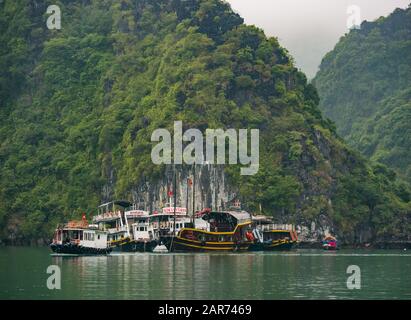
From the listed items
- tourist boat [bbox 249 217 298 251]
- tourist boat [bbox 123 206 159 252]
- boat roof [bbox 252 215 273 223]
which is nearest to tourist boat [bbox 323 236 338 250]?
tourist boat [bbox 249 217 298 251]

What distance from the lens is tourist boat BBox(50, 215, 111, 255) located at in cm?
8875

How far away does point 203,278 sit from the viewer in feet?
205

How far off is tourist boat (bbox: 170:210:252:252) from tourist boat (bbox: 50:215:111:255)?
9756mm

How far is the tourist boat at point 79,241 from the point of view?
88750mm

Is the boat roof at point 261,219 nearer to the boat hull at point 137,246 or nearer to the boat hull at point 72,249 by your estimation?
the boat hull at point 137,246

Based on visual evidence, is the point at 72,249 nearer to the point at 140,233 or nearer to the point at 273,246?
the point at 140,233

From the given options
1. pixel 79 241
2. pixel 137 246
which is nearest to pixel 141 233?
pixel 137 246

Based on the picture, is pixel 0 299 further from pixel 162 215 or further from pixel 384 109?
pixel 384 109

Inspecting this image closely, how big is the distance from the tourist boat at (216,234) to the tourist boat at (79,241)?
9756 mm

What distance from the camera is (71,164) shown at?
144m

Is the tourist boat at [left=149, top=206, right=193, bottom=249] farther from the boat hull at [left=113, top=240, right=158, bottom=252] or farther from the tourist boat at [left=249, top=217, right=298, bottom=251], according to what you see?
the tourist boat at [left=249, top=217, right=298, bottom=251]

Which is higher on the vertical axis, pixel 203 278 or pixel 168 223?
pixel 168 223

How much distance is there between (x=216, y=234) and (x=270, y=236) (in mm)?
9484

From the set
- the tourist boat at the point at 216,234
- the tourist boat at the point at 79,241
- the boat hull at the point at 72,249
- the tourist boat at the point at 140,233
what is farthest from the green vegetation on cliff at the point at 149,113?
the boat hull at the point at 72,249
